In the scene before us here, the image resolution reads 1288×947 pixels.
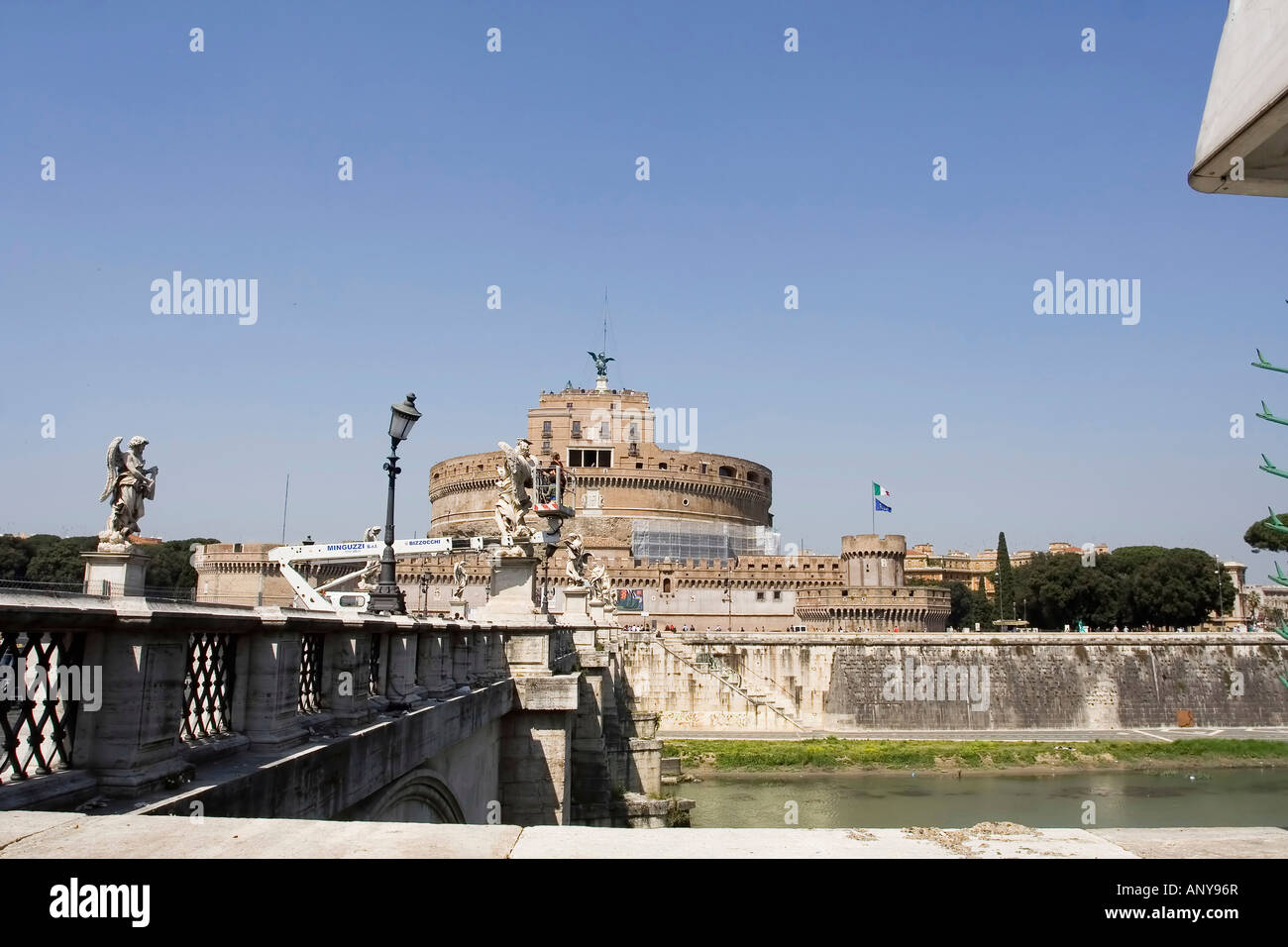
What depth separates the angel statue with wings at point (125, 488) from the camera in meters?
9.71

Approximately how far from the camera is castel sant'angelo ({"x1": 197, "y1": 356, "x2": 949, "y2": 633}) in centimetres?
6244

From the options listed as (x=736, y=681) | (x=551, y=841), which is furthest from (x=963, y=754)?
Result: (x=551, y=841)

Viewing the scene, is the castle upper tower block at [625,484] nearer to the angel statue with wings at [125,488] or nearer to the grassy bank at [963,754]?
the grassy bank at [963,754]

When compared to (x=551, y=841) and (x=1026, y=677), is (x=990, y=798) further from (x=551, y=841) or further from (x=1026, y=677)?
(x=551, y=841)

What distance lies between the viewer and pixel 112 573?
31.1 feet

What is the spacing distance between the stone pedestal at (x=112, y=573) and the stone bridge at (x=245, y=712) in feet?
9.67

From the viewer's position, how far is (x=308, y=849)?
3109mm

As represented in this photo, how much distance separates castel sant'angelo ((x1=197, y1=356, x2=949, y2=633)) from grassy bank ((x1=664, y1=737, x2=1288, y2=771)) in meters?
21.2

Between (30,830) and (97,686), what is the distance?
872mm

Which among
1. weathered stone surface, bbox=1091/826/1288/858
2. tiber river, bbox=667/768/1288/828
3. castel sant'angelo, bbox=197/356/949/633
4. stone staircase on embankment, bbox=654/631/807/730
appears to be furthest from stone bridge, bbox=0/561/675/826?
castel sant'angelo, bbox=197/356/949/633

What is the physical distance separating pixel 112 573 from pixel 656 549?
65.3 meters
